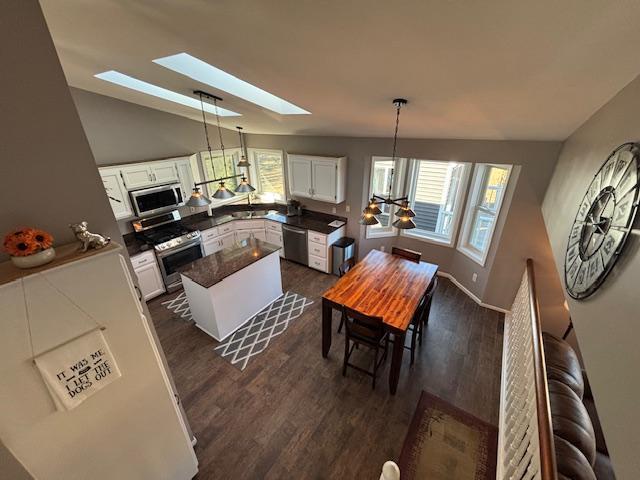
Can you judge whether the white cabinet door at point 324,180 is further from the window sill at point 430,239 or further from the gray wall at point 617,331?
the gray wall at point 617,331

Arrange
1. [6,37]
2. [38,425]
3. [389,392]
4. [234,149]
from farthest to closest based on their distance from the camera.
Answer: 1. [234,149]
2. [389,392]
3. [38,425]
4. [6,37]

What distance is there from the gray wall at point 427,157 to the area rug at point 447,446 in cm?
220

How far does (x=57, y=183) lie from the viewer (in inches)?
54.1

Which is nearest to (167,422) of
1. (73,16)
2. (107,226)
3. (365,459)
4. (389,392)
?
(107,226)

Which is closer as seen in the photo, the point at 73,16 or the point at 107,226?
the point at 107,226

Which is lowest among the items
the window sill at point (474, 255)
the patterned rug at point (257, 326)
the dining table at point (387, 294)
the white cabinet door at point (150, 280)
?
the patterned rug at point (257, 326)

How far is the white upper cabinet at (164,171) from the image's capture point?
14.8 feet

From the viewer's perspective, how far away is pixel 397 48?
1458 mm

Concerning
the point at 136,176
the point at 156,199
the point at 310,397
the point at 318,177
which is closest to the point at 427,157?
the point at 318,177

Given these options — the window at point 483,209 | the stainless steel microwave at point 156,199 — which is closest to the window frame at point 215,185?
the stainless steel microwave at point 156,199

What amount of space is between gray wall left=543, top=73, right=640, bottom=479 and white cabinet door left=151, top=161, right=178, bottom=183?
18.0ft

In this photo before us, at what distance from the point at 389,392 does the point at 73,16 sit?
421 cm

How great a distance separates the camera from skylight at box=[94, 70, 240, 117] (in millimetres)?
3225

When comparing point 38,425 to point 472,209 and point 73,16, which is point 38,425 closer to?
point 73,16
